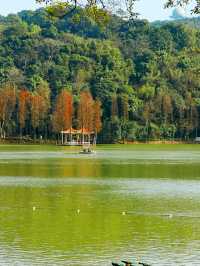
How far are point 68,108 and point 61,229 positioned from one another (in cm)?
7910

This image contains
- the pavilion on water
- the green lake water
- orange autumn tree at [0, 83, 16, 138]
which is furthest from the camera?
orange autumn tree at [0, 83, 16, 138]

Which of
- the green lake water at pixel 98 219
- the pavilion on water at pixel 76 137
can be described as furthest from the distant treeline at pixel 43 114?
the green lake water at pixel 98 219

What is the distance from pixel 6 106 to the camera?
102 meters

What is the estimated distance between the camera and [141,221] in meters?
22.5

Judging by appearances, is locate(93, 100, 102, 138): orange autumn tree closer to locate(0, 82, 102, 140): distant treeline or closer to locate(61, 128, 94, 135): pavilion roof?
locate(0, 82, 102, 140): distant treeline

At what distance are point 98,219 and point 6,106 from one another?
80.6 m

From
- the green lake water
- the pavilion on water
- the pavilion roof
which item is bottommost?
the green lake water

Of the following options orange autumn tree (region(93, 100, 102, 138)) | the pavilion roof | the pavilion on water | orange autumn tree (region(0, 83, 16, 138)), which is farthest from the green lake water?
orange autumn tree (region(0, 83, 16, 138))

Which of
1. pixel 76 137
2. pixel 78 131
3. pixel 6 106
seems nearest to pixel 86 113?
pixel 78 131

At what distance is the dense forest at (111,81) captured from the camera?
340ft

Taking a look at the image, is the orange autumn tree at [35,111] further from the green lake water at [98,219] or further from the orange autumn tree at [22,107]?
the green lake water at [98,219]

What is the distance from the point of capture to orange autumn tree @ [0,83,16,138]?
10188cm

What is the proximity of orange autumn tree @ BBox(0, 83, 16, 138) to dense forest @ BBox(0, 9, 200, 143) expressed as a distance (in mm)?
134

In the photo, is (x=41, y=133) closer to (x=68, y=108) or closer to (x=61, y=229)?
A: (x=68, y=108)
